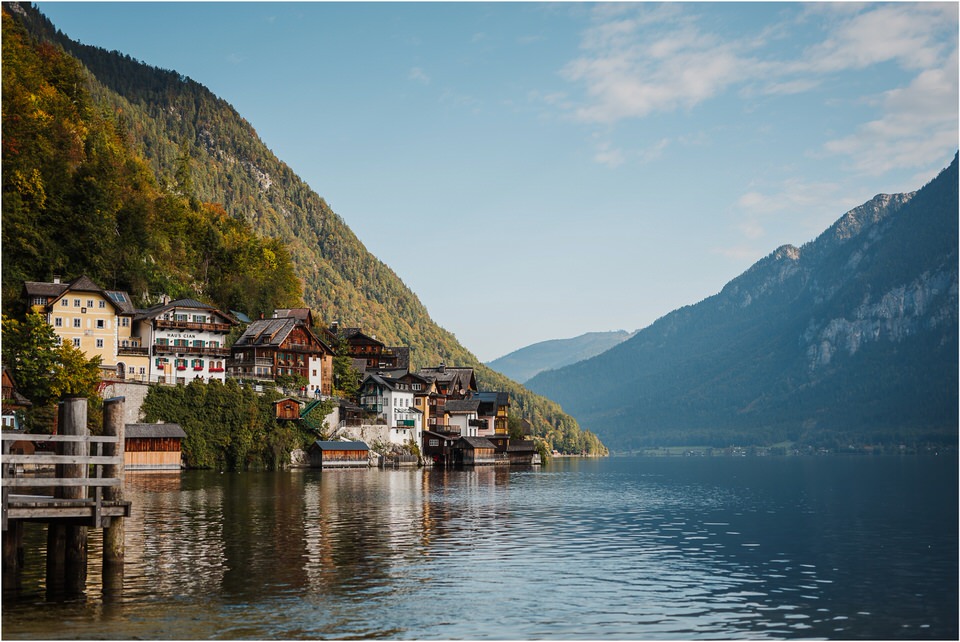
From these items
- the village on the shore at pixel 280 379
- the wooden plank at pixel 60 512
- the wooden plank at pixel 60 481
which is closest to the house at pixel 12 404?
the village on the shore at pixel 280 379

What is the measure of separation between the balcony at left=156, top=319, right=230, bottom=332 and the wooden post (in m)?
94.0

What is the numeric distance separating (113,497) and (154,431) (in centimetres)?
7951

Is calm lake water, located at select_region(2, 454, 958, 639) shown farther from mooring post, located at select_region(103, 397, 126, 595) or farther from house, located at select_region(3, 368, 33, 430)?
house, located at select_region(3, 368, 33, 430)

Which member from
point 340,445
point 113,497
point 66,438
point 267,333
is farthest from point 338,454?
point 66,438

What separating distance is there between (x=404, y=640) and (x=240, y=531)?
23.6 metres

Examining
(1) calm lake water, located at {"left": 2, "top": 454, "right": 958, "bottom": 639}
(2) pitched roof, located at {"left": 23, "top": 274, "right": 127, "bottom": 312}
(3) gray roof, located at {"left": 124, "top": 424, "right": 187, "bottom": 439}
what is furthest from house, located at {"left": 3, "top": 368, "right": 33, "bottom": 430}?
(1) calm lake water, located at {"left": 2, "top": 454, "right": 958, "bottom": 639}

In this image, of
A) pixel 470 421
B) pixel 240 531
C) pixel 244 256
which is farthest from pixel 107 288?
pixel 240 531

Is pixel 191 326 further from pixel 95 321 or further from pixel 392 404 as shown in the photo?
pixel 392 404

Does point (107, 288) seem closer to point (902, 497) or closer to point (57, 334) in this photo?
point (57, 334)

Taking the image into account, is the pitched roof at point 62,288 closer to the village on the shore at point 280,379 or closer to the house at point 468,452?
the village on the shore at point 280,379

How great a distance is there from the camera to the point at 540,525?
54.2 m

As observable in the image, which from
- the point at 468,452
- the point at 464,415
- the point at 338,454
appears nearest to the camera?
the point at 338,454

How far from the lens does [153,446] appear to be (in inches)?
4146

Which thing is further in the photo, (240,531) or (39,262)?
(39,262)
